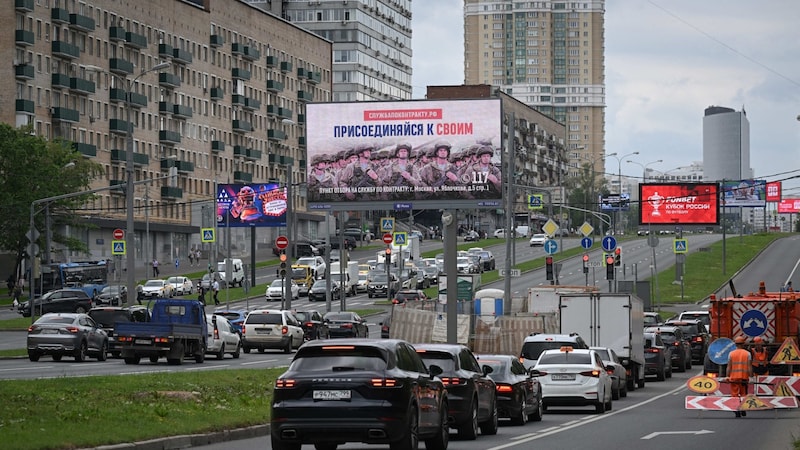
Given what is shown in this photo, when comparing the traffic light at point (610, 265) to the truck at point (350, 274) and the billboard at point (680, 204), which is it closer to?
the truck at point (350, 274)

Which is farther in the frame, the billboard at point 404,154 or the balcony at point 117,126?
the balcony at point 117,126

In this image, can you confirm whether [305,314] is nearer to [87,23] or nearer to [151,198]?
[87,23]

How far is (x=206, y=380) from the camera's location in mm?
33406

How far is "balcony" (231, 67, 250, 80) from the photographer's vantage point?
142500 millimetres

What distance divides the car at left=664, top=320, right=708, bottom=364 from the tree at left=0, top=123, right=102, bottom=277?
5284 cm

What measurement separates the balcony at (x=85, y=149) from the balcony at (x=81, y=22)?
28.0 ft

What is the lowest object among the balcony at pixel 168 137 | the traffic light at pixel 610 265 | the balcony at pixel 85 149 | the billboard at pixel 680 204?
the traffic light at pixel 610 265

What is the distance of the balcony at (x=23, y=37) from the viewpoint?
106 meters

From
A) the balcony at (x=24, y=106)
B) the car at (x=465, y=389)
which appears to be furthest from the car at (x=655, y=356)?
the balcony at (x=24, y=106)

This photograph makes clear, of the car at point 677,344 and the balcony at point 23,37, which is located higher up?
the balcony at point 23,37

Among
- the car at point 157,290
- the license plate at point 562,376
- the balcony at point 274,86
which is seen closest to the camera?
the license plate at point 562,376

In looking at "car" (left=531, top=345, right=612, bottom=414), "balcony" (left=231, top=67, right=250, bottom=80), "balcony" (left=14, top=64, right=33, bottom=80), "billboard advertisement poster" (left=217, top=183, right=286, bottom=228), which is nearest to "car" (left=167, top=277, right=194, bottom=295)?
"billboard advertisement poster" (left=217, top=183, right=286, bottom=228)

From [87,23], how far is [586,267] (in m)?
54.7

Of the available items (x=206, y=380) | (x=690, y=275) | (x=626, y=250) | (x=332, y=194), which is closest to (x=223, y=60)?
(x=626, y=250)
